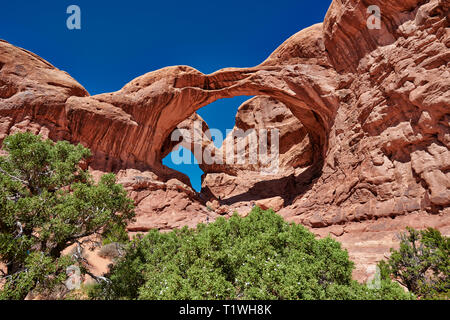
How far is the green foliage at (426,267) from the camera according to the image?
693cm

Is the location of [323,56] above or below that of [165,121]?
above

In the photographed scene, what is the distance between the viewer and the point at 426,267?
7555mm

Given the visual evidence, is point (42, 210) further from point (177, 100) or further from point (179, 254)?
point (177, 100)

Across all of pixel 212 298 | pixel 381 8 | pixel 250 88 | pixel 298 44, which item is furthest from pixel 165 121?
pixel 212 298

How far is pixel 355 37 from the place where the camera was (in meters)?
17.2

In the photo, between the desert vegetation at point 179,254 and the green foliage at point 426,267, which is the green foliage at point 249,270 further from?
the green foliage at point 426,267

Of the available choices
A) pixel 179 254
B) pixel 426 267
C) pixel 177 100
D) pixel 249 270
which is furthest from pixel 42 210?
pixel 177 100

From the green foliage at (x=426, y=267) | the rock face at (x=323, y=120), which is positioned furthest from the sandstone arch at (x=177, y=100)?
the green foliage at (x=426, y=267)

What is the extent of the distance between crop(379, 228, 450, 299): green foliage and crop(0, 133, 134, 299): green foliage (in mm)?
10171
